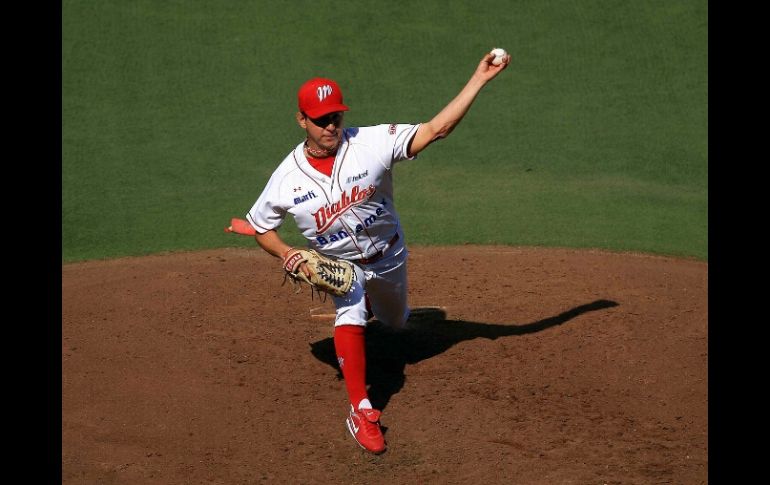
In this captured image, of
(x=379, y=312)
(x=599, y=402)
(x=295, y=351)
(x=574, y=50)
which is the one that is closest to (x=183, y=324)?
(x=295, y=351)

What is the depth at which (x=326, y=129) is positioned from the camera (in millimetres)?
5297

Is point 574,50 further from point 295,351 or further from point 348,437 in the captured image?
point 348,437

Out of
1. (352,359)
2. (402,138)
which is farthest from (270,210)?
(352,359)

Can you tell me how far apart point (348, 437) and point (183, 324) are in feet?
6.42

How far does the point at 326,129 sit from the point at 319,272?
0.80 metres

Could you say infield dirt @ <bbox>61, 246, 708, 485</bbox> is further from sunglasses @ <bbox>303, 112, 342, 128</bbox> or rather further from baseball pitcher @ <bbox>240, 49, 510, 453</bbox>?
sunglasses @ <bbox>303, 112, 342, 128</bbox>

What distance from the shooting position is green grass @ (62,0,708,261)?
896 centimetres

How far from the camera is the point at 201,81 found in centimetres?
1141

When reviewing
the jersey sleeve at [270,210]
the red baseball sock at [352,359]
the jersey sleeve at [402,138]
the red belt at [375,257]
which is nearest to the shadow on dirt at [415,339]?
the red baseball sock at [352,359]

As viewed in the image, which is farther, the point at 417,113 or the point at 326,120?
the point at 417,113

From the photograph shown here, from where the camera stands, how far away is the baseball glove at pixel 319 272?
16.9 ft

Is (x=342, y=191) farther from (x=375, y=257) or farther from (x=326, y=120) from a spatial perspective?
(x=375, y=257)

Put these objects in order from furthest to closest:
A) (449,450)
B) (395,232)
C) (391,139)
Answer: (395,232), (391,139), (449,450)

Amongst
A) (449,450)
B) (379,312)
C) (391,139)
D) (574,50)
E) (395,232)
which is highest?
(574,50)
